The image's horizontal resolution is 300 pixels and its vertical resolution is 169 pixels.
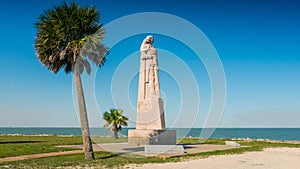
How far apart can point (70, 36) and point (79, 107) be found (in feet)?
12.2

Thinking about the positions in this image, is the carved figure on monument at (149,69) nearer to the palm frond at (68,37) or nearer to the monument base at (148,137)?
the monument base at (148,137)

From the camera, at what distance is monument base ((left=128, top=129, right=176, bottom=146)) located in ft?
82.5

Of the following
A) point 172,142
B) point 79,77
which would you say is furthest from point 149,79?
point 79,77

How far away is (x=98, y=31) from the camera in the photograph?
17.8 m

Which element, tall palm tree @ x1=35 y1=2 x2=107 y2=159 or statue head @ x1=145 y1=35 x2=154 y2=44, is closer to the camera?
tall palm tree @ x1=35 y1=2 x2=107 y2=159

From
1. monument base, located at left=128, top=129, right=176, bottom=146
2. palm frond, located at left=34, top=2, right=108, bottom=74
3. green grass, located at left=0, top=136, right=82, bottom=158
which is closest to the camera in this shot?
palm frond, located at left=34, top=2, right=108, bottom=74

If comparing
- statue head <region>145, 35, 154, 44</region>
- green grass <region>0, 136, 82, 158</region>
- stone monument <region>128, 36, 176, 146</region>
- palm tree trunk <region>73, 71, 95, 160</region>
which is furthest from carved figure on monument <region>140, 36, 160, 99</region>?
palm tree trunk <region>73, 71, 95, 160</region>

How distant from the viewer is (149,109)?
26.1 metres

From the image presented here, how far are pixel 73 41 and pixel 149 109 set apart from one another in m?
10.3

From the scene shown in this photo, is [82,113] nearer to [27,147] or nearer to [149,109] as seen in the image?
[149,109]

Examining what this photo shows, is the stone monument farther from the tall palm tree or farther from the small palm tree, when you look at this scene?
the small palm tree

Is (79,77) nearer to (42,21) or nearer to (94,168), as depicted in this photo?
(42,21)

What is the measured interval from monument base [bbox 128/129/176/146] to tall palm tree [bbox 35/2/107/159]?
8.14 meters

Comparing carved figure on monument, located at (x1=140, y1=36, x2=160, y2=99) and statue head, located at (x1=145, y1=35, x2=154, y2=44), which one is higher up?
statue head, located at (x1=145, y1=35, x2=154, y2=44)
